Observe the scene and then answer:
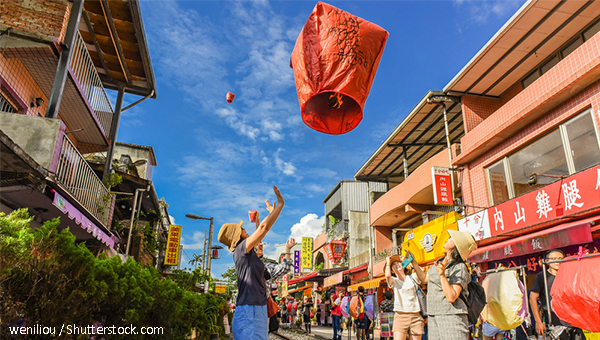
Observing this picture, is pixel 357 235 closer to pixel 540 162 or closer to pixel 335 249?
pixel 335 249

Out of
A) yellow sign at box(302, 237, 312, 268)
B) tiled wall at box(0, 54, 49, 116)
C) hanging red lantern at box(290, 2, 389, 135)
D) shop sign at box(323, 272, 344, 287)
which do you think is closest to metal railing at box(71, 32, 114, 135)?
tiled wall at box(0, 54, 49, 116)

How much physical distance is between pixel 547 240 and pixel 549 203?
1.24 metres

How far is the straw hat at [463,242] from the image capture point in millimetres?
→ 3195

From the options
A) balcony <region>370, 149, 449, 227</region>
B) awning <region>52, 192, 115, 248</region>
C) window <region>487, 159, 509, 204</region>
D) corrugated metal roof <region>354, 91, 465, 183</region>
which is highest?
corrugated metal roof <region>354, 91, 465, 183</region>

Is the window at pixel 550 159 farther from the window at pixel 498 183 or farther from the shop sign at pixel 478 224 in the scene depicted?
the shop sign at pixel 478 224

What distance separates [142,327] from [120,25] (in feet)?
32.4

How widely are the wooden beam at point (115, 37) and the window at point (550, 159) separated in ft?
42.4


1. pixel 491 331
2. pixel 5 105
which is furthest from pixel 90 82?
pixel 491 331

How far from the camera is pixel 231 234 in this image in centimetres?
349

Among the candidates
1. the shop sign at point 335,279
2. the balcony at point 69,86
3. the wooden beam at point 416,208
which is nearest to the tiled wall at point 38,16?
the balcony at point 69,86

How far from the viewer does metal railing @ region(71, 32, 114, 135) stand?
906 cm

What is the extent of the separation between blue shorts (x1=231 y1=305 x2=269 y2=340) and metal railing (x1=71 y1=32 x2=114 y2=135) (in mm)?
8419

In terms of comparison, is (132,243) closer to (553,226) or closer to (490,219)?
(490,219)

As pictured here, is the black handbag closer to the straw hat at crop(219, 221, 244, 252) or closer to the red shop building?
the straw hat at crop(219, 221, 244, 252)
